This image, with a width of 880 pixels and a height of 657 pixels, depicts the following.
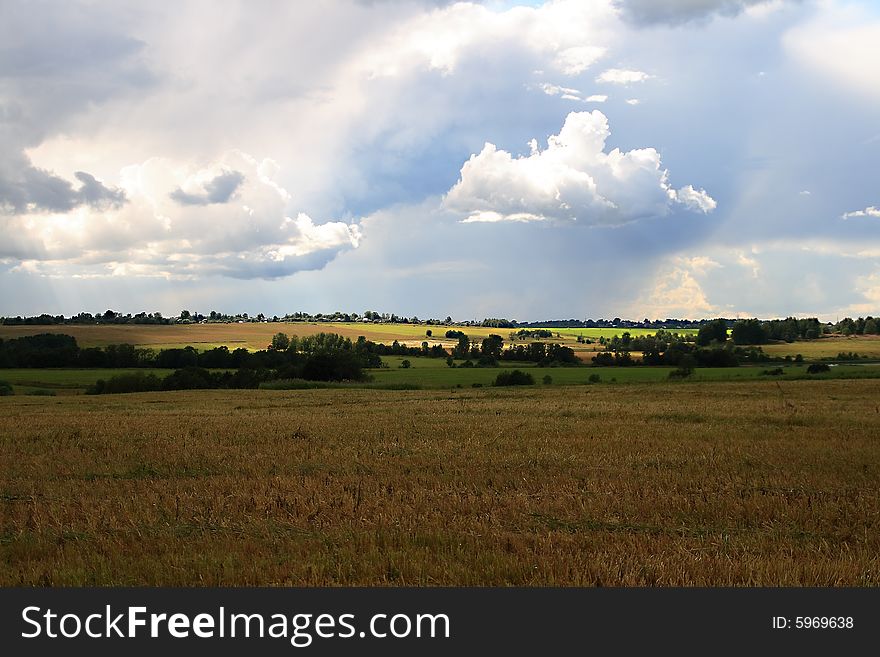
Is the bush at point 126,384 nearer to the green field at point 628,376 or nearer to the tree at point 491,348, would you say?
the green field at point 628,376

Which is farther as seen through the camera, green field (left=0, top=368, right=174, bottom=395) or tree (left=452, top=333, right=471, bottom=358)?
tree (left=452, top=333, right=471, bottom=358)

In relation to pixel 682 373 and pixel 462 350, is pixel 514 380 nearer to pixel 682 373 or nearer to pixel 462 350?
pixel 682 373

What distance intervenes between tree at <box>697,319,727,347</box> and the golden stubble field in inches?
4923

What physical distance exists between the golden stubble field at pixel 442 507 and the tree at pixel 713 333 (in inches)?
4923

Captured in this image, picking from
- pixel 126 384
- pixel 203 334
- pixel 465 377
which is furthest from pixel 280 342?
pixel 465 377

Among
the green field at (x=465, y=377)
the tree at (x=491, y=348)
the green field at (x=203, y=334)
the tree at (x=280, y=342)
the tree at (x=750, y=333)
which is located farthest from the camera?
the tree at (x=750, y=333)

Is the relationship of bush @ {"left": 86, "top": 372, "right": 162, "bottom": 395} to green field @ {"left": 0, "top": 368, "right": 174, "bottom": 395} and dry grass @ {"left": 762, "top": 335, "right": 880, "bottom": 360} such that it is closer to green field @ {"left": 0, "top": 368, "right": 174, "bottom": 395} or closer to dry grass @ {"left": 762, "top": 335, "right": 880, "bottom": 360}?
green field @ {"left": 0, "top": 368, "right": 174, "bottom": 395}

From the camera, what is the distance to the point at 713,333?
472ft

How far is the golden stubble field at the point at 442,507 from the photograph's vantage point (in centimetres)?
773

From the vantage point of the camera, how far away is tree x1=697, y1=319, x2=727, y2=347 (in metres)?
140

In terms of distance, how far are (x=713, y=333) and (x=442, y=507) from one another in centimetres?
14459

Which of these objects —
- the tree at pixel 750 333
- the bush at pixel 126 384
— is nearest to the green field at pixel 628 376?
the bush at pixel 126 384

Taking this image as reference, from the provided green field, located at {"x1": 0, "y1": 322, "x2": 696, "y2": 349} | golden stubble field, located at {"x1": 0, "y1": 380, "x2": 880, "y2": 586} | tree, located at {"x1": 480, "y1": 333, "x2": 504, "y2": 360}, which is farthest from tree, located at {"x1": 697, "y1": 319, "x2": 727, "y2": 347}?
A: golden stubble field, located at {"x1": 0, "y1": 380, "x2": 880, "y2": 586}

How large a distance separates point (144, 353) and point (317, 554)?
384 ft
